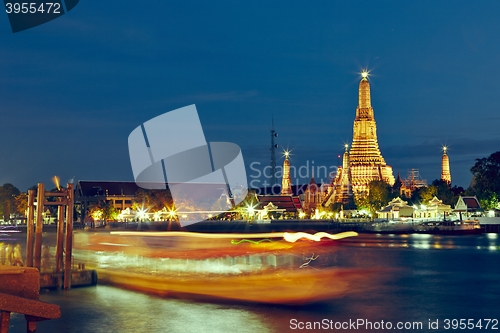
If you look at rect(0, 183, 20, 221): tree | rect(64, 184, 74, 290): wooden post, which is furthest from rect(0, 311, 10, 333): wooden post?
rect(0, 183, 20, 221): tree

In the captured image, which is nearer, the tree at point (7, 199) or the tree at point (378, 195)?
the tree at point (378, 195)

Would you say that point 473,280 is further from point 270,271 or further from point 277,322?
point 277,322

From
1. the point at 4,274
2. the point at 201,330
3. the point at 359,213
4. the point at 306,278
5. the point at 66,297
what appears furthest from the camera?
the point at 359,213

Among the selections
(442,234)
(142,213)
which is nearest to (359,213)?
(442,234)

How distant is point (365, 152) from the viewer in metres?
119

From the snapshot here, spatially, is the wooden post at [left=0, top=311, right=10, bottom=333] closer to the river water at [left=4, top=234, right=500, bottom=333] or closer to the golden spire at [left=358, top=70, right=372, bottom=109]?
the river water at [left=4, top=234, right=500, bottom=333]

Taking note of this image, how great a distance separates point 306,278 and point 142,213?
84.4 metres

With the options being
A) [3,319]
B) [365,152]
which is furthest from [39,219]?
[365,152]

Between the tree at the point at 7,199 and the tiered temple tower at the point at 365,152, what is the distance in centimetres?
7007

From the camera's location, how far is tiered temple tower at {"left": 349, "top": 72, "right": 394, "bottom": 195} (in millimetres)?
116562

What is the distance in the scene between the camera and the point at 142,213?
366 feet

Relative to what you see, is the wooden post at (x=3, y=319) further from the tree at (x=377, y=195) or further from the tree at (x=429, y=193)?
the tree at (x=377, y=195)

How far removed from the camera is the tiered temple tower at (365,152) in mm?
116562

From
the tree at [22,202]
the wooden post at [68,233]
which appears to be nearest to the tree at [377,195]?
the tree at [22,202]
